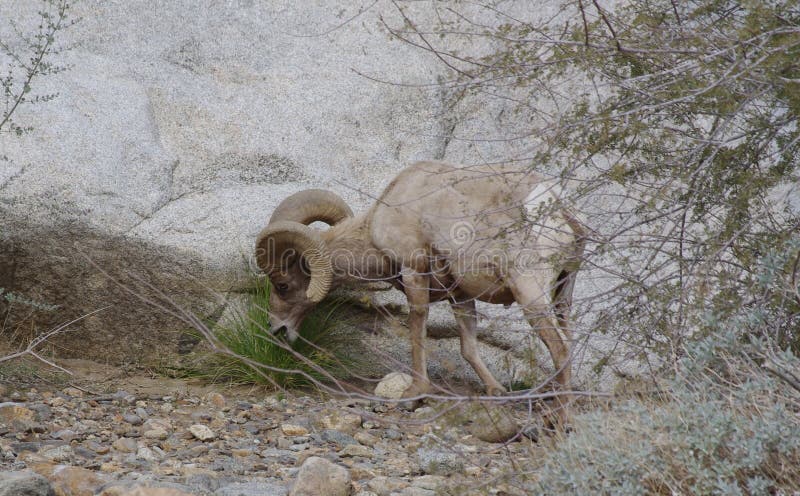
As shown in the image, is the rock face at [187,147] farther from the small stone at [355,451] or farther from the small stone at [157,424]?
the small stone at [355,451]

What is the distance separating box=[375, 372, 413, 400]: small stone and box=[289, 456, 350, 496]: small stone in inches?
92.9

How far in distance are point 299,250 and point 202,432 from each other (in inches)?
74.5

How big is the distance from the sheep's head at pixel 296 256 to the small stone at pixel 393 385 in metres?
0.81

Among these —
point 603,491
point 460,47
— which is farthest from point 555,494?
point 460,47

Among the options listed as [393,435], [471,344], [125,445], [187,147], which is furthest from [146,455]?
[187,147]

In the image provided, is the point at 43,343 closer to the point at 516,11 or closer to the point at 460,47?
the point at 460,47

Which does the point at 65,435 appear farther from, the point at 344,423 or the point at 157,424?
the point at 344,423

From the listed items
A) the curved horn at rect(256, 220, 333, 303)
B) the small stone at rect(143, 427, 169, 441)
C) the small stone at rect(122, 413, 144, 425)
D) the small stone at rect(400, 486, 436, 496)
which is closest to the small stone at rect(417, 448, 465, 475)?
the small stone at rect(400, 486, 436, 496)

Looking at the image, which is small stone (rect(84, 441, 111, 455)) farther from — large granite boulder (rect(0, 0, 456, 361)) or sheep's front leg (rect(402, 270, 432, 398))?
sheep's front leg (rect(402, 270, 432, 398))

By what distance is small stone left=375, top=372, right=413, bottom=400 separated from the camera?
7457mm

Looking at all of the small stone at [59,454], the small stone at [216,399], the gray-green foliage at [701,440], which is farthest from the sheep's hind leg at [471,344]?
the gray-green foliage at [701,440]

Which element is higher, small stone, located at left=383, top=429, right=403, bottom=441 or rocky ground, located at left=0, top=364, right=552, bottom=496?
rocky ground, located at left=0, top=364, right=552, bottom=496

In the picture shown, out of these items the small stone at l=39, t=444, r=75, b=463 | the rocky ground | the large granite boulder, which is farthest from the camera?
the large granite boulder

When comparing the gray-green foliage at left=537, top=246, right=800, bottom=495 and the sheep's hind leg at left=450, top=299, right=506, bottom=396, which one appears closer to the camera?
the gray-green foliage at left=537, top=246, right=800, bottom=495
